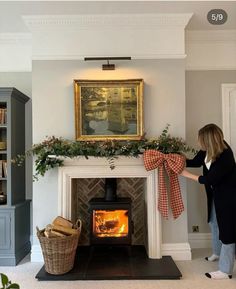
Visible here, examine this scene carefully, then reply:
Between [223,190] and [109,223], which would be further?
[109,223]

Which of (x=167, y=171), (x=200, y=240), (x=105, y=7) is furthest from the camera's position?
(x=200, y=240)

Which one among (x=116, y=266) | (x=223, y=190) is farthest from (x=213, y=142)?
(x=116, y=266)

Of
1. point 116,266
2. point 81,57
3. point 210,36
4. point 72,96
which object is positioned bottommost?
point 116,266

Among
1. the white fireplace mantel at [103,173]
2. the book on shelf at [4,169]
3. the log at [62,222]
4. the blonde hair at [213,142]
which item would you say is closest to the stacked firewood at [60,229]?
the log at [62,222]

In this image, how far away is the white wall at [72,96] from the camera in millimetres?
3674

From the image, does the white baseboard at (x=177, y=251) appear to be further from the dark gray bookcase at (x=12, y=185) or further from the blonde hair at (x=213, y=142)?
the dark gray bookcase at (x=12, y=185)

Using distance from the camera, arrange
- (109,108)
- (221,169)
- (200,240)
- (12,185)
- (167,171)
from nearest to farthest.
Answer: (221,169)
(167,171)
(12,185)
(109,108)
(200,240)

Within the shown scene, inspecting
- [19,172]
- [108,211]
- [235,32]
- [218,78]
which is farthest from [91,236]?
[235,32]

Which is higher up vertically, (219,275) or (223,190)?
(223,190)

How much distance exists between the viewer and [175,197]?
351cm

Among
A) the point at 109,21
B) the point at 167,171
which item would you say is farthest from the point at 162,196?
the point at 109,21

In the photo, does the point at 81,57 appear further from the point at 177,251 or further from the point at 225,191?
the point at 177,251

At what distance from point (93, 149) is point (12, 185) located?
106cm

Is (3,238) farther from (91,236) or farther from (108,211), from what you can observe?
(108,211)
